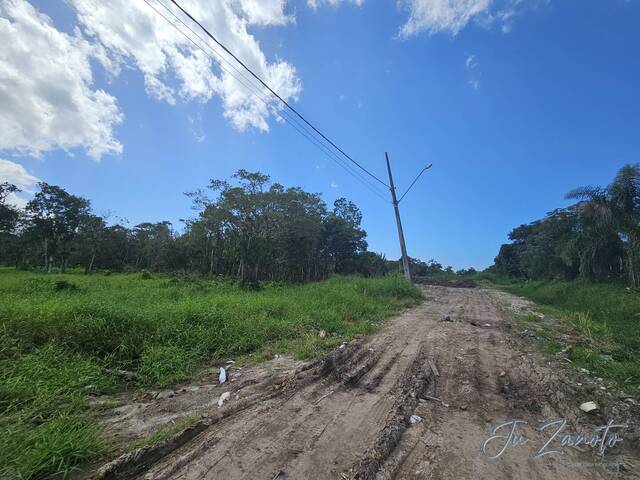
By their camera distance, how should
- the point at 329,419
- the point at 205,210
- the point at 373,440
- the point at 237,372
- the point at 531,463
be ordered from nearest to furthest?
the point at 531,463 → the point at 373,440 → the point at 329,419 → the point at 237,372 → the point at 205,210

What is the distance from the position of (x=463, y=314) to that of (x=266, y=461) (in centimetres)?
826

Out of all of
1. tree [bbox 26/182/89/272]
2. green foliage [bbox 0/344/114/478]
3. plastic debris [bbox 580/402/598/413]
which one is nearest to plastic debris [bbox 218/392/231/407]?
green foliage [bbox 0/344/114/478]

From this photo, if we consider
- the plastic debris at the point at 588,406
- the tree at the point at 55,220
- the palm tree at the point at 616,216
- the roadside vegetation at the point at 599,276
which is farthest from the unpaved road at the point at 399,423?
the tree at the point at 55,220

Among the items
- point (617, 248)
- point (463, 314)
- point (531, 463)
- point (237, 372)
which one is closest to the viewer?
point (531, 463)

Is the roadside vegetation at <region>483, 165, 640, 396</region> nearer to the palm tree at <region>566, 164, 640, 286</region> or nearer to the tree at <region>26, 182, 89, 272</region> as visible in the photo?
the palm tree at <region>566, 164, 640, 286</region>

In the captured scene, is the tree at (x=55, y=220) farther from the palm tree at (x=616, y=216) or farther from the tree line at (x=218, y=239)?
the palm tree at (x=616, y=216)

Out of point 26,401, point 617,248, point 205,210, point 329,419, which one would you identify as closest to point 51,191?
point 205,210

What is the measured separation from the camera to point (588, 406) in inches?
113

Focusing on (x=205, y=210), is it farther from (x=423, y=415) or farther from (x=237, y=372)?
(x=423, y=415)

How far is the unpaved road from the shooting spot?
→ 1.98m

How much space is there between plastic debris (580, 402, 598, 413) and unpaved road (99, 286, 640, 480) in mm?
58

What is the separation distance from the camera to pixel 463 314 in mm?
8781

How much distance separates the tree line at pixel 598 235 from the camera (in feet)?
39.4

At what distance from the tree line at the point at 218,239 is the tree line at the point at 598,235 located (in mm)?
16889
